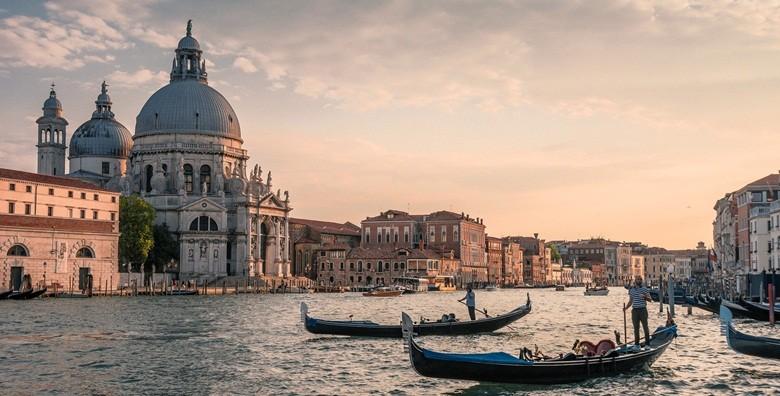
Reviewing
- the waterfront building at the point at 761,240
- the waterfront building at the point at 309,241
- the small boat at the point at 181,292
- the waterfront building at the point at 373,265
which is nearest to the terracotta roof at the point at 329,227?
the waterfront building at the point at 309,241

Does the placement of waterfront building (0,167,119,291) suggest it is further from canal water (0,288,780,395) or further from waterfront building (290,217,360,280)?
waterfront building (290,217,360,280)

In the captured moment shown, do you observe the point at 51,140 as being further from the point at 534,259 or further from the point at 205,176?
the point at 534,259

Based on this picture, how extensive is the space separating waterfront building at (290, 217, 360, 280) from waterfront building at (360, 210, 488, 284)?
341 centimetres

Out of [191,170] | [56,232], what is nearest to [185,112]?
[191,170]

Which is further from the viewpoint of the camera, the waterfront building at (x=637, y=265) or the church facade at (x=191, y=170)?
the waterfront building at (x=637, y=265)

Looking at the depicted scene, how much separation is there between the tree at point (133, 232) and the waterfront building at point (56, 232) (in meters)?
6.34

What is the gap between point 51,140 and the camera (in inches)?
3529

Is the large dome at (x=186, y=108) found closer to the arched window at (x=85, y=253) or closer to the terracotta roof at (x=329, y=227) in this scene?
the terracotta roof at (x=329, y=227)

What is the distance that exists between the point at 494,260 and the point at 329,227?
24.1m

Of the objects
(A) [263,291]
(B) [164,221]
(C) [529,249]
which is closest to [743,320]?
(A) [263,291]

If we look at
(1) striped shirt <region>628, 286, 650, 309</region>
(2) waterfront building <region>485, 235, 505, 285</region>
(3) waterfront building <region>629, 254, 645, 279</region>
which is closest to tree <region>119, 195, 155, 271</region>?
(2) waterfront building <region>485, 235, 505, 285</region>

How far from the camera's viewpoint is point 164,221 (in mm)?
79438

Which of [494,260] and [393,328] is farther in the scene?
[494,260]

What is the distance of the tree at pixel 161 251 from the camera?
7532 cm
